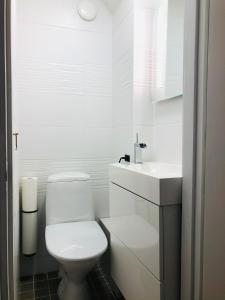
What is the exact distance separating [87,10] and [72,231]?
173cm

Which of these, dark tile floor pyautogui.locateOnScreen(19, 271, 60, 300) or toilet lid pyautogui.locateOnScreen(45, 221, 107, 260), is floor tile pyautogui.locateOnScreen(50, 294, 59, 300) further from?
toilet lid pyautogui.locateOnScreen(45, 221, 107, 260)

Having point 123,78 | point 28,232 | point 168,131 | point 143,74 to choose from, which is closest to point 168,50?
point 143,74

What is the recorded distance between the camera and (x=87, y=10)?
6.41 ft

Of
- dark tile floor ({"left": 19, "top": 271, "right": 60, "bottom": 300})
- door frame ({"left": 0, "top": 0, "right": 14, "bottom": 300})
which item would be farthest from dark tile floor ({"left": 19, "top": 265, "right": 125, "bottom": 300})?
door frame ({"left": 0, "top": 0, "right": 14, "bottom": 300})

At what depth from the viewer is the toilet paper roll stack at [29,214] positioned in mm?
1771

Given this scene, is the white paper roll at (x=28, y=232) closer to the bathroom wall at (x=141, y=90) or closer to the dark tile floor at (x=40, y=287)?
the dark tile floor at (x=40, y=287)

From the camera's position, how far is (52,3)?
190 centimetres

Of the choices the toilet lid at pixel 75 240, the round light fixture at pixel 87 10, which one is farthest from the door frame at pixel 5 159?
the round light fixture at pixel 87 10

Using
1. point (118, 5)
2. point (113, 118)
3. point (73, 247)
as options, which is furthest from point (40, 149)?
point (118, 5)

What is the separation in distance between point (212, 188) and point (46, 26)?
1.77m

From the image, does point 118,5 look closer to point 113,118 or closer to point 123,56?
point 123,56

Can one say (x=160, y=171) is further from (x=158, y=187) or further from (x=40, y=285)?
(x=40, y=285)

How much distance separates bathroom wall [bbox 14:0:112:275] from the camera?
1.87 metres

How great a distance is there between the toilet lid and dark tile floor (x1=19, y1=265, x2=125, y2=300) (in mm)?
407
